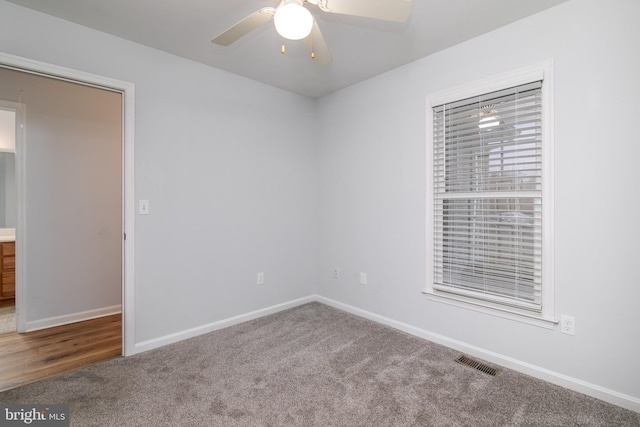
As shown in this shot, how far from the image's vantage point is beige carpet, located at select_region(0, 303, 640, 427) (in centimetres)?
173

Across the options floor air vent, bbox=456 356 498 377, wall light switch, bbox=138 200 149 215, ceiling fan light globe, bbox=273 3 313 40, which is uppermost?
ceiling fan light globe, bbox=273 3 313 40

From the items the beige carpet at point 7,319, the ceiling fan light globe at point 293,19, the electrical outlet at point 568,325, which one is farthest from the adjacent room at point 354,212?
the ceiling fan light globe at point 293,19

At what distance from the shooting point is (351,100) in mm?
3350

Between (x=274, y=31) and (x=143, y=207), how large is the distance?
1717mm

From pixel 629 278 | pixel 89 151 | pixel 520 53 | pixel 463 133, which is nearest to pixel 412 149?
pixel 463 133

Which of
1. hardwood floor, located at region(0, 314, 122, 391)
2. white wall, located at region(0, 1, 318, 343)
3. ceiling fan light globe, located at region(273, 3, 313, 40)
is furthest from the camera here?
white wall, located at region(0, 1, 318, 343)

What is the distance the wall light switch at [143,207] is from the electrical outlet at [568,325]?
10.3 feet

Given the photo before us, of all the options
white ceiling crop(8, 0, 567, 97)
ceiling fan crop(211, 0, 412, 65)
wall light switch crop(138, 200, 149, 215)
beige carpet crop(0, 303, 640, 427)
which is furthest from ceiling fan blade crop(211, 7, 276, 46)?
beige carpet crop(0, 303, 640, 427)

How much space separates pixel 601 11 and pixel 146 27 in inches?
117

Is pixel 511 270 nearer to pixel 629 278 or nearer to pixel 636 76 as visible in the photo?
pixel 629 278

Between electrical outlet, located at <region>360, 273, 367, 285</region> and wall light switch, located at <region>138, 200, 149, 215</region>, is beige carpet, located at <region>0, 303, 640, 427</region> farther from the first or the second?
wall light switch, located at <region>138, 200, 149, 215</region>

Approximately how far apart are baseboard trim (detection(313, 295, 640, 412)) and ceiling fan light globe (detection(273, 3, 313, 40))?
98.5 inches

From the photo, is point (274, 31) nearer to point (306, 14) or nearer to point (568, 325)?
point (306, 14)

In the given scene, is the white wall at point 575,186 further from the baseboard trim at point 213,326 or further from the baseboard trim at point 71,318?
the baseboard trim at point 71,318
